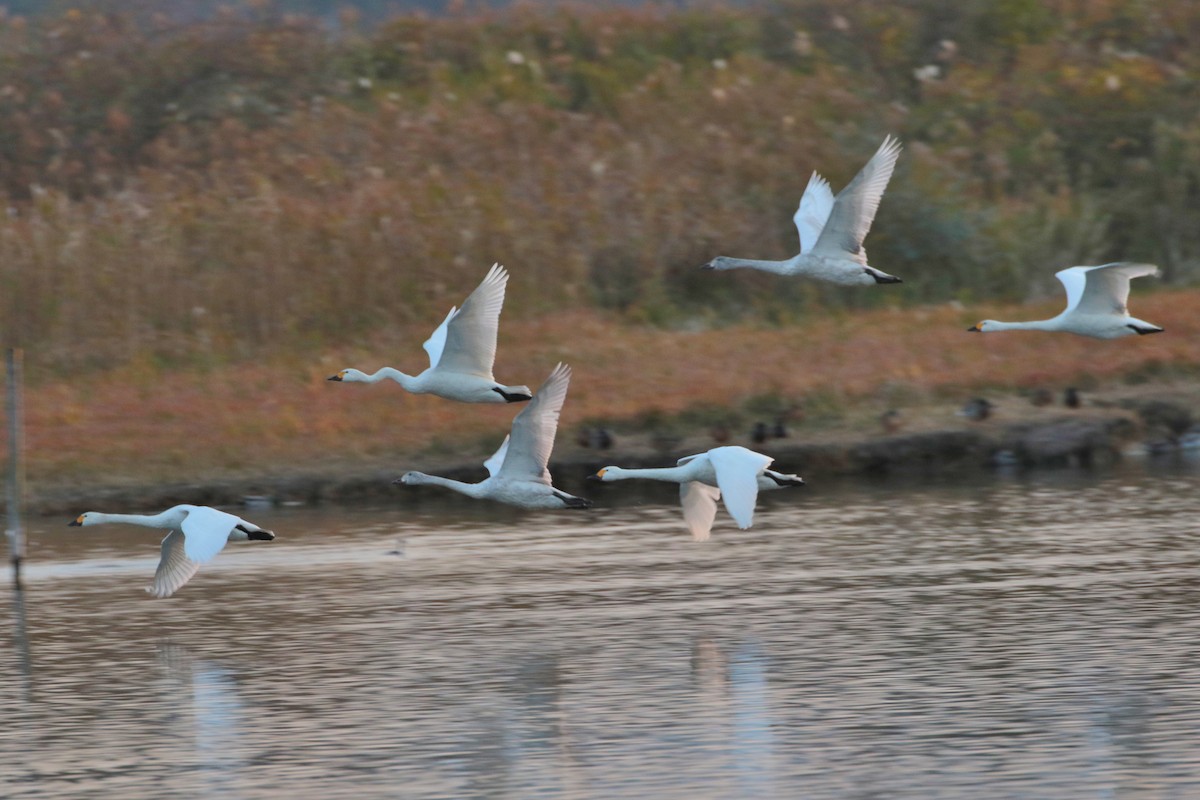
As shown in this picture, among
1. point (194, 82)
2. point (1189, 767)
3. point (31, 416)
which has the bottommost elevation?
point (1189, 767)

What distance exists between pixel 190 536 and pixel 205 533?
0.28ft

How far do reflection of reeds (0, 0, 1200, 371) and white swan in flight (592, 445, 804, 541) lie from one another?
37.4 feet

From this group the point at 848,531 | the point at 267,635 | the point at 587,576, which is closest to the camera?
the point at 267,635

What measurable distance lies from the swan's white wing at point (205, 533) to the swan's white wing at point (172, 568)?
86 cm

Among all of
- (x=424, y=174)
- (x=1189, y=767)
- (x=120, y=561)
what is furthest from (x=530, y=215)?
(x=1189, y=767)

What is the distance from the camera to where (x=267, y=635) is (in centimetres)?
1497

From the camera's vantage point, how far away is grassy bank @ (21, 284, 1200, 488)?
2134 centimetres

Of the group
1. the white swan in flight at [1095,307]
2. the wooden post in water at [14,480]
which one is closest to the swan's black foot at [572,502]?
the white swan in flight at [1095,307]

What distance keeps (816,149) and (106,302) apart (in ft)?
32.0

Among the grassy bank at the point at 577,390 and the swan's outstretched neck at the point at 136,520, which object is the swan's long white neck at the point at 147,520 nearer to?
the swan's outstretched neck at the point at 136,520

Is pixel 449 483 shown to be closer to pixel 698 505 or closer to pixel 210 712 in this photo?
pixel 698 505

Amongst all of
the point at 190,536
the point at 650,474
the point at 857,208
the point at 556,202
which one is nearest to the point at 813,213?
the point at 857,208

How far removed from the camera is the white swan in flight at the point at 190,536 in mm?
12262

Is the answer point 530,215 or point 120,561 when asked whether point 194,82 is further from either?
point 120,561
